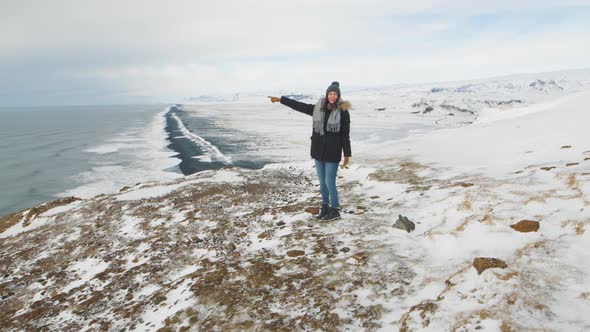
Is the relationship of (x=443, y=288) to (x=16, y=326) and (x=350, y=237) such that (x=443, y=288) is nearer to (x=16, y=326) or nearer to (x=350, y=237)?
(x=350, y=237)

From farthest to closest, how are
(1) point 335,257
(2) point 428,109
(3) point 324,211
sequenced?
(2) point 428,109 → (3) point 324,211 → (1) point 335,257

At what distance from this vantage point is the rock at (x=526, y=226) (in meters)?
5.11

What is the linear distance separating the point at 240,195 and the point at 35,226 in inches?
272

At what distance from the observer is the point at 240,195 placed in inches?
438

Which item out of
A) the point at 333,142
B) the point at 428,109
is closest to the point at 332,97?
the point at 333,142

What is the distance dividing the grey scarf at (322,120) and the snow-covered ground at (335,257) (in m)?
2.07

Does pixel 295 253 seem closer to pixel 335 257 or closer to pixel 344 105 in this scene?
pixel 335 257

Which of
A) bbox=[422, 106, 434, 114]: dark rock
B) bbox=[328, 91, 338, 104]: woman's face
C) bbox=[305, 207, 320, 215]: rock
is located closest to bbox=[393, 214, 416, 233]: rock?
bbox=[305, 207, 320, 215]: rock

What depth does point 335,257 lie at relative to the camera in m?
5.58

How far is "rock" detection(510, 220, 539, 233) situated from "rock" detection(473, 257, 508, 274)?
1120mm

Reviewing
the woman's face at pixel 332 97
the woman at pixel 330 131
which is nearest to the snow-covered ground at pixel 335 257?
the woman at pixel 330 131

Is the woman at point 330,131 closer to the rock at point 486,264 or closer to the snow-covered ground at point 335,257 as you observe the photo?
the snow-covered ground at point 335,257

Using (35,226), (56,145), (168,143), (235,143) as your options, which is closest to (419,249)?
(35,226)

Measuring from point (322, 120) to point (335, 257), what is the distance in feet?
8.92
